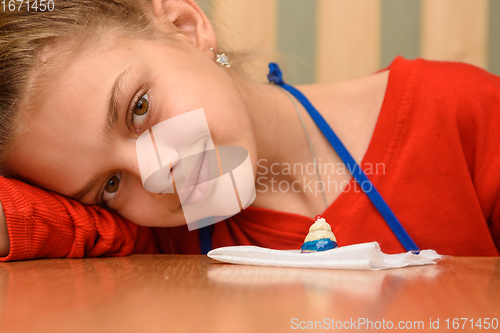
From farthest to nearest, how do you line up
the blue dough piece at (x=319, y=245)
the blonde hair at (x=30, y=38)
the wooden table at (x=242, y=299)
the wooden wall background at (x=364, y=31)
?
1. the wooden wall background at (x=364, y=31)
2. the blonde hair at (x=30, y=38)
3. the blue dough piece at (x=319, y=245)
4. the wooden table at (x=242, y=299)

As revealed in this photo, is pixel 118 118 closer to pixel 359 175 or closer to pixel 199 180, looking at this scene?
pixel 199 180

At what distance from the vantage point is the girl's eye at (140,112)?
1.85 ft

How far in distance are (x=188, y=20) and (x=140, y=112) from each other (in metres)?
0.26

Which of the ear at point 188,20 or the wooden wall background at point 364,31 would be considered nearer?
the ear at point 188,20

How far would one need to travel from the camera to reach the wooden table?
198mm

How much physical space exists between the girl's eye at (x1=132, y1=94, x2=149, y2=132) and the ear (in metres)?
0.18

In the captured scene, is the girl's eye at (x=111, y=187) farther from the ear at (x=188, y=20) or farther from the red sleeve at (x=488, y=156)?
the red sleeve at (x=488, y=156)

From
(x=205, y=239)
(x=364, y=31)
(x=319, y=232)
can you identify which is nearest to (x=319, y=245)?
(x=319, y=232)

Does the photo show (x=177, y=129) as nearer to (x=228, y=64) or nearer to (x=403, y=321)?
(x=228, y=64)

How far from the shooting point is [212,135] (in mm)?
586

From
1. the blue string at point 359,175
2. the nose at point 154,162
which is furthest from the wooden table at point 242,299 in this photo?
the blue string at point 359,175

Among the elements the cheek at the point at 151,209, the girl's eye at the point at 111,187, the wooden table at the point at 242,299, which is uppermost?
the wooden table at the point at 242,299

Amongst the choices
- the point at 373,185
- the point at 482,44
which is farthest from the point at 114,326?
the point at 482,44

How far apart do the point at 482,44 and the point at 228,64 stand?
2.73ft
